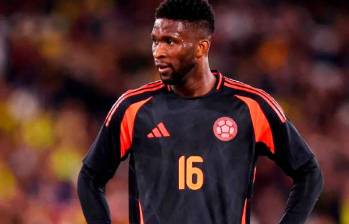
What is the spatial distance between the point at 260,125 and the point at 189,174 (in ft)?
1.31

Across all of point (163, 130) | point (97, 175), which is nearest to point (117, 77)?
point (97, 175)

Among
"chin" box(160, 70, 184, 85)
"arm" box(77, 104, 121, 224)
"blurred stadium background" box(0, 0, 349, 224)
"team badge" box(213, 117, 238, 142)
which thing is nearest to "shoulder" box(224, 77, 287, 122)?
"team badge" box(213, 117, 238, 142)

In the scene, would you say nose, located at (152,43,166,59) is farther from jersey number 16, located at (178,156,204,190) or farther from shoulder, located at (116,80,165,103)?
jersey number 16, located at (178,156,204,190)

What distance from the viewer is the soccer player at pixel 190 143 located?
15.0 feet

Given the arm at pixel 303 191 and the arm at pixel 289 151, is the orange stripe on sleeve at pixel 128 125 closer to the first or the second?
the arm at pixel 289 151

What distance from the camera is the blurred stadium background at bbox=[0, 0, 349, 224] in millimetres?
8398

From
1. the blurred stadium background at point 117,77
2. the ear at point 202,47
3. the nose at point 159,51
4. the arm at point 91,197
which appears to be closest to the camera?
the nose at point 159,51

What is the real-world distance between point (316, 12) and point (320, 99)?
91.7 inches

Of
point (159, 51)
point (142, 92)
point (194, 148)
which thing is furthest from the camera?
point (142, 92)

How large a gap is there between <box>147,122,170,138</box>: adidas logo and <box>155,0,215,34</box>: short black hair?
49 centimetres

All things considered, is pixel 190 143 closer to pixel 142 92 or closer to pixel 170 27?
pixel 142 92

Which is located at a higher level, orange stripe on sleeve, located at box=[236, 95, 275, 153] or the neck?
the neck

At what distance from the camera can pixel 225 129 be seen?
15.3 feet

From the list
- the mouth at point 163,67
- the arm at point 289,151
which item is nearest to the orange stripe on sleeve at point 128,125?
the mouth at point 163,67
